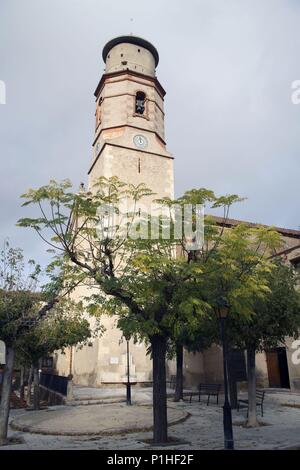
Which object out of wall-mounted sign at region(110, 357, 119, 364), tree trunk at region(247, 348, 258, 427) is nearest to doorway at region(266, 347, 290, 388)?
wall-mounted sign at region(110, 357, 119, 364)

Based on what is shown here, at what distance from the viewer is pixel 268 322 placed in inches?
462

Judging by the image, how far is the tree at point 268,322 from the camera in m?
11.4

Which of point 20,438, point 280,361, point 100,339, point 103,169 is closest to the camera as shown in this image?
point 20,438

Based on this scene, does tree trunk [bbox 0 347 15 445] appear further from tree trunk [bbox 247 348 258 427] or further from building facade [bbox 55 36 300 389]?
building facade [bbox 55 36 300 389]

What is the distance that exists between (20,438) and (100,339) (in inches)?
398

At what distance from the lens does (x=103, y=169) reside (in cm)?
2381

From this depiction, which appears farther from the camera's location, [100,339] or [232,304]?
[100,339]

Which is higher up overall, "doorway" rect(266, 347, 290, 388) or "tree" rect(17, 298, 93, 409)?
"tree" rect(17, 298, 93, 409)

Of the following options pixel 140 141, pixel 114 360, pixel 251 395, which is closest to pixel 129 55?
pixel 140 141

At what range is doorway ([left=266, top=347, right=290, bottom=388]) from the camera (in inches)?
837

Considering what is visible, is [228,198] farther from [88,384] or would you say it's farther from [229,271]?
[88,384]

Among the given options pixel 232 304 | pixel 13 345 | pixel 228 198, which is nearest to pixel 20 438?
pixel 13 345

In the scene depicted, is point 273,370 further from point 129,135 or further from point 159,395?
point 129,135

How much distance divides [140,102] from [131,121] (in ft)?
7.42
